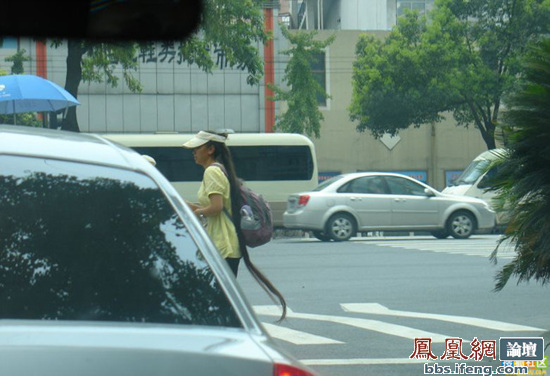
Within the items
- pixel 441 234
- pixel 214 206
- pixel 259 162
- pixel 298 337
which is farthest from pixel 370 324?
pixel 259 162

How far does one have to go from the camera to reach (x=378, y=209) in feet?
71.7

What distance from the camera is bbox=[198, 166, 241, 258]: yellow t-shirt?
285 inches

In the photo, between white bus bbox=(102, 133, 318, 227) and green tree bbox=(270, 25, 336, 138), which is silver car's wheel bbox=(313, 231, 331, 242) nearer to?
white bus bbox=(102, 133, 318, 227)

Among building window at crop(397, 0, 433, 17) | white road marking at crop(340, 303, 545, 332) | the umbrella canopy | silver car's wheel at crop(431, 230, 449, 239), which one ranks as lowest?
silver car's wheel at crop(431, 230, 449, 239)

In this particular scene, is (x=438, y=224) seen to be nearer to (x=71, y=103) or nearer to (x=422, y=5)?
(x=71, y=103)

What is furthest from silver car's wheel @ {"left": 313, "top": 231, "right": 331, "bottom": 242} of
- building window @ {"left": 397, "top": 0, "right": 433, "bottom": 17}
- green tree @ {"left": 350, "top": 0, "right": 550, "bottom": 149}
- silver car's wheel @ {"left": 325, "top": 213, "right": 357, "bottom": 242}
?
building window @ {"left": 397, "top": 0, "right": 433, "bottom": 17}

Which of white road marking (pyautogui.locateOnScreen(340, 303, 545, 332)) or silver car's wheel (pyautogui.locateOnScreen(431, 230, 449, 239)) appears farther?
silver car's wheel (pyautogui.locateOnScreen(431, 230, 449, 239))

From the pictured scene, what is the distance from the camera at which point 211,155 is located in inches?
292

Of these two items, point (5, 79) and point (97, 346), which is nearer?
point (97, 346)

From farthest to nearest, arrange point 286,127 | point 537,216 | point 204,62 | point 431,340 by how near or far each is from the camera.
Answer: point 286,127
point 204,62
point 431,340
point 537,216

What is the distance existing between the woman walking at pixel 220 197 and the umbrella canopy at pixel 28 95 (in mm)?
5669

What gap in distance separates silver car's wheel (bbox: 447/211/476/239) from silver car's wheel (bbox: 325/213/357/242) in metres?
2.34

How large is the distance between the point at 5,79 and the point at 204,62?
8.38 meters

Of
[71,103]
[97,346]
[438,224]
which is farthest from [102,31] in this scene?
[97,346]
